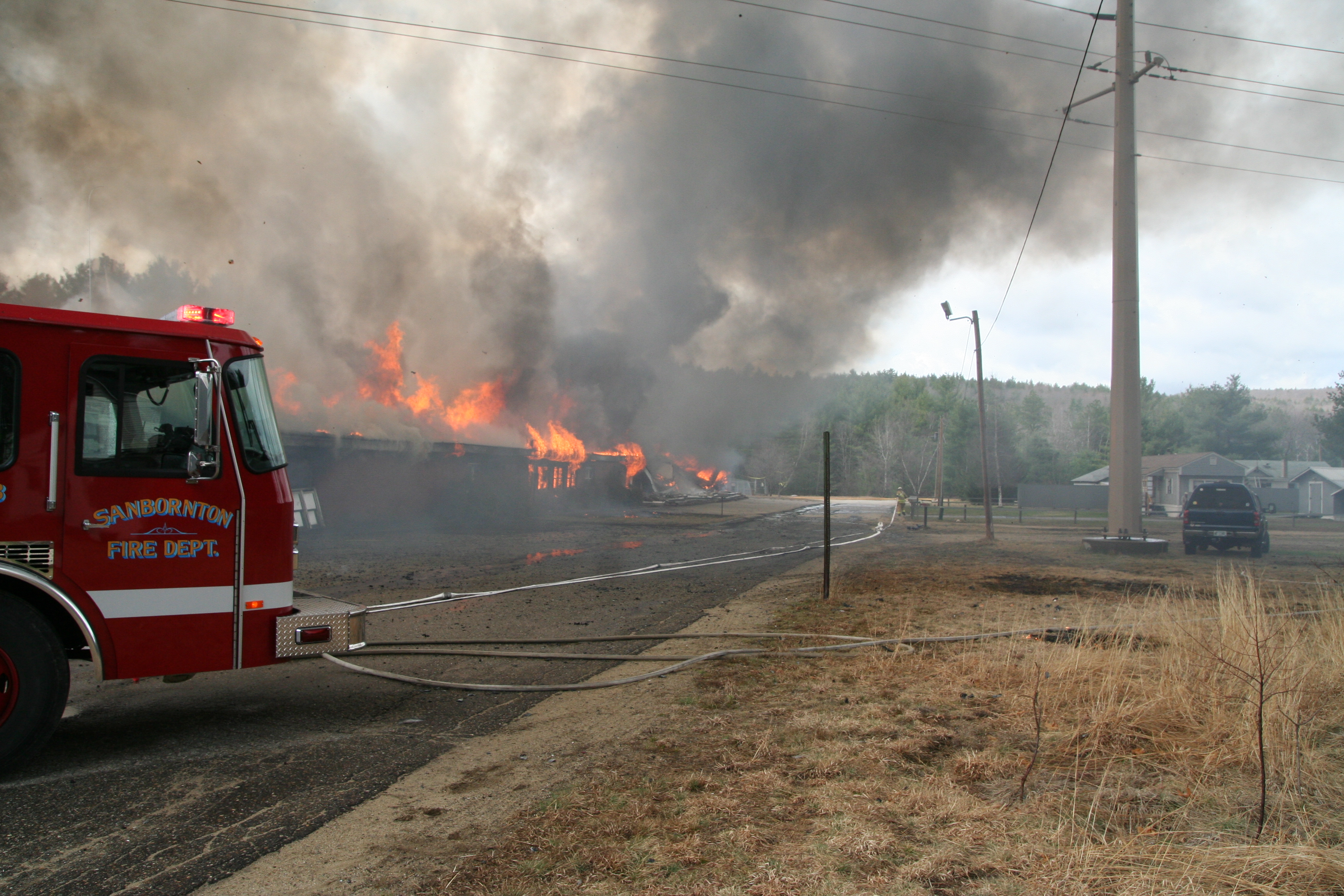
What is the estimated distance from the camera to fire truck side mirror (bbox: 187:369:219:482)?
15.2ft

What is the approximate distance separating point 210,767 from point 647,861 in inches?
119

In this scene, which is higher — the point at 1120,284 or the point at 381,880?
the point at 1120,284

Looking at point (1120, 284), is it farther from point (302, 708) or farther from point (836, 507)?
point (836, 507)

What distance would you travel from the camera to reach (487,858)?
3199mm

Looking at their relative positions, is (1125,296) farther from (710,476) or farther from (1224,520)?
(710,476)

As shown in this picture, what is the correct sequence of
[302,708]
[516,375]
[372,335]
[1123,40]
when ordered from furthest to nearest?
[516,375], [372,335], [1123,40], [302,708]

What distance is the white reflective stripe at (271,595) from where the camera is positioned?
4.92 m

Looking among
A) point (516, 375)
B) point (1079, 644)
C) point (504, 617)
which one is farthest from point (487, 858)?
point (516, 375)

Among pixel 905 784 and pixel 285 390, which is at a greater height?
pixel 285 390

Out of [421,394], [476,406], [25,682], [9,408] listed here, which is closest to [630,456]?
[476,406]

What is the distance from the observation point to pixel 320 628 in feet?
Result: 16.7

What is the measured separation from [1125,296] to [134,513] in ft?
63.8

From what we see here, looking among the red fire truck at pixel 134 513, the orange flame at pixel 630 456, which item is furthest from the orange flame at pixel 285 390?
the red fire truck at pixel 134 513

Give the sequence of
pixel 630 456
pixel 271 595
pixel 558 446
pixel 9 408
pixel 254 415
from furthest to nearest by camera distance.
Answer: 1. pixel 630 456
2. pixel 558 446
3. pixel 254 415
4. pixel 271 595
5. pixel 9 408
